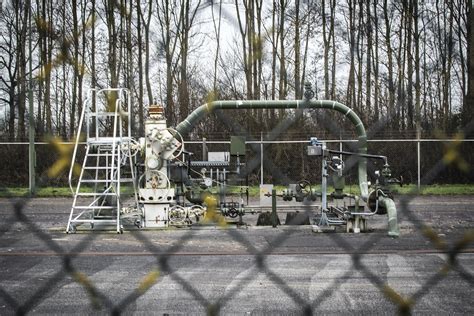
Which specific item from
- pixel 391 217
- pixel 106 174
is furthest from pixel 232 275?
pixel 106 174

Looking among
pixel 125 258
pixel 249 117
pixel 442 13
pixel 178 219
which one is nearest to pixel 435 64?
pixel 442 13

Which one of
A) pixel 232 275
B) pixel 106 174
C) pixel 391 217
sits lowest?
pixel 232 275

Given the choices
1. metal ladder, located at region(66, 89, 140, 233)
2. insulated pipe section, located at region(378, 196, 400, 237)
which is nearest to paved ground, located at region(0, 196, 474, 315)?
insulated pipe section, located at region(378, 196, 400, 237)

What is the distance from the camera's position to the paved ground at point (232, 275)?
2824 millimetres

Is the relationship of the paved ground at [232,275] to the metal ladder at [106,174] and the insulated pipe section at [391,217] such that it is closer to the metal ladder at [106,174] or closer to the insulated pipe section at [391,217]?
the insulated pipe section at [391,217]

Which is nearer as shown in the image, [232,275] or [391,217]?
[232,275]

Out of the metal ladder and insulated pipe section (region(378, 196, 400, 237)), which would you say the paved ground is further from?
the metal ladder

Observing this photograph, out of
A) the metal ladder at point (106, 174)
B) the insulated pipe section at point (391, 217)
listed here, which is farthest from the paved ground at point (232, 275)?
the metal ladder at point (106, 174)

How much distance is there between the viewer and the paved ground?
2824 mm

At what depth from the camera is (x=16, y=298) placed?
3.06 m

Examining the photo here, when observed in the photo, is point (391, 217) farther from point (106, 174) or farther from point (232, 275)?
point (106, 174)

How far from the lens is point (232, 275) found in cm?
374

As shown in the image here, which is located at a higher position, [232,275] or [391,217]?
[391,217]

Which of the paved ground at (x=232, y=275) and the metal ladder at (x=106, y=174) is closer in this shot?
the paved ground at (x=232, y=275)
